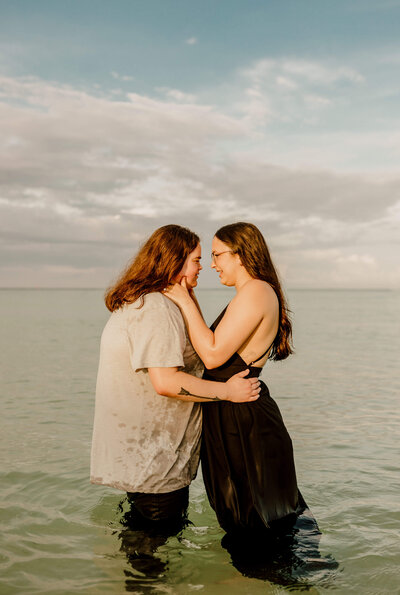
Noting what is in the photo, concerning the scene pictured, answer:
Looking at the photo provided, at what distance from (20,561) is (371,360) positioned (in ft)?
54.5

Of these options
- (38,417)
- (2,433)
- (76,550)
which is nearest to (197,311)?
(76,550)

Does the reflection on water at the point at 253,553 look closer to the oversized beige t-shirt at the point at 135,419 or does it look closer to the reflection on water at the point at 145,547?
the reflection on water at the point at 145,547

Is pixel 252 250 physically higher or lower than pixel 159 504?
higher

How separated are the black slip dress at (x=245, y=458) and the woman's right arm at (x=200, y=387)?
0.34 ft

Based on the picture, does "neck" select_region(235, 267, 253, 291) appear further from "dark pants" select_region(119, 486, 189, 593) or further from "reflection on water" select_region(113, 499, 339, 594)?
"reflection on water" select_region(113, 499, 339, 594)

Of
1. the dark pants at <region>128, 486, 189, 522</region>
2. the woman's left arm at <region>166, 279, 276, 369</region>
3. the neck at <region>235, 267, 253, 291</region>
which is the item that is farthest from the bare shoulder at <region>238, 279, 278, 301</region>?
the dark pants at <region>128, 486, 189, 522</region>

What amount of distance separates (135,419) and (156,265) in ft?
3.23

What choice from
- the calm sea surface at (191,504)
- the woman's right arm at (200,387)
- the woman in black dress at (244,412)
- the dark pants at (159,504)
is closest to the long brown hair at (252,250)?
the woman in black dress at (244,412)

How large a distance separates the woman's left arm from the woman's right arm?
0.51 feet

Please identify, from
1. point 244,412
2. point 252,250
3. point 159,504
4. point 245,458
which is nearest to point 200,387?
point 244,412

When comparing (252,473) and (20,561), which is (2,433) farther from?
(252,473)

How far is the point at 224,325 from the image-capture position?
383cm

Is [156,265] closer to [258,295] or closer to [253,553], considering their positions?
[258,295]

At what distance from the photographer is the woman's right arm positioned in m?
3.56
